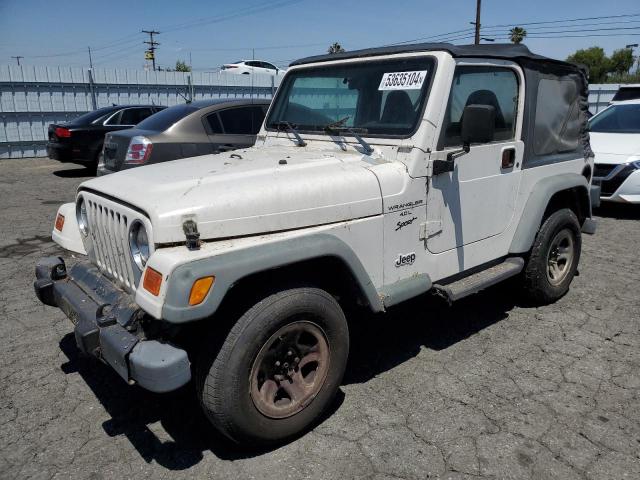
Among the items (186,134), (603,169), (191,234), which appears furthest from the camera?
(603,169)

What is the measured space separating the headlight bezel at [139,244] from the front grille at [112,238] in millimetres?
37

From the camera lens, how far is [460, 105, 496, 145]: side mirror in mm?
3098

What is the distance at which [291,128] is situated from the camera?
403cm

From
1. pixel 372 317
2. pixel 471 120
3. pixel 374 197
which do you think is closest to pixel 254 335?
pixel 374 197

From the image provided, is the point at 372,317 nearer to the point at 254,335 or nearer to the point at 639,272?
the point at 254,335

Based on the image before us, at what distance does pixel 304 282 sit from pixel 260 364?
49 cm

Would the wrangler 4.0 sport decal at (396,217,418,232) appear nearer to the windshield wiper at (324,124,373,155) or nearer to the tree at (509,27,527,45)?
the windshield wiper at (324,124,373,155)

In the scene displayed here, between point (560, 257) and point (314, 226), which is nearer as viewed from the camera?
point (314, 226)

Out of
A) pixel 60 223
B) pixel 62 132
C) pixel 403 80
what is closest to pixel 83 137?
pixel 62 132

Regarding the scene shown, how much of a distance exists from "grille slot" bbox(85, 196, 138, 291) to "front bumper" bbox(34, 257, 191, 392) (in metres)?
0.09

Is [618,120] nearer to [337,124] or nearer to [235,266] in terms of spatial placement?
[337,124]

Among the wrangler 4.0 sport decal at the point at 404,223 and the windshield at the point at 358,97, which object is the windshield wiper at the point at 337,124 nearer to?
the windshield at the point at 358,97

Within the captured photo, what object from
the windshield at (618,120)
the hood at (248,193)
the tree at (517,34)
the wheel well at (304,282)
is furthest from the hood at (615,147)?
the tree at (517,34)

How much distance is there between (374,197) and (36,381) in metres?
2.53
